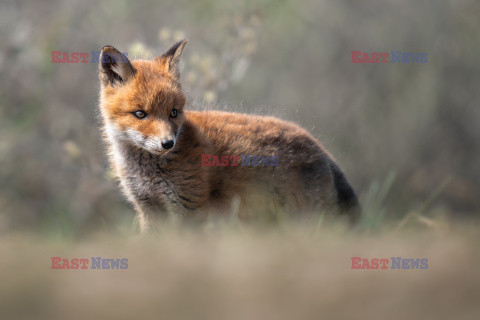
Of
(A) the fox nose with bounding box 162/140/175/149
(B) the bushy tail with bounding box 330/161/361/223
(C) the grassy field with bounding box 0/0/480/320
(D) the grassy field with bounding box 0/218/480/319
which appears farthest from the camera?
(C) the grassy field with bounding box 0/0/480/320

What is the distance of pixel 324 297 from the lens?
1.87m

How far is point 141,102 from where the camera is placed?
4961 mm

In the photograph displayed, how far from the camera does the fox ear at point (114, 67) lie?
5.04 metres

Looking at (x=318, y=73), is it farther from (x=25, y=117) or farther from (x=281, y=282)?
(x=281, y=282)

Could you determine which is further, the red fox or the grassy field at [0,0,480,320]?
the grassy field at [0,0,480,320]

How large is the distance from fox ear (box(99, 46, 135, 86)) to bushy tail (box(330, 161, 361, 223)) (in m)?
2.45

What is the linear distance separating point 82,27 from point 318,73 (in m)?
6.74

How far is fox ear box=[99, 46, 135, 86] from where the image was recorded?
5.04 meters

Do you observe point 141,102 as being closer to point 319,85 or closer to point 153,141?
point 153,141

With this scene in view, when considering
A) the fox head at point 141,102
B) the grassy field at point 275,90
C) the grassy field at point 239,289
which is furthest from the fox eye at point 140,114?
the grassy field at point 239,289

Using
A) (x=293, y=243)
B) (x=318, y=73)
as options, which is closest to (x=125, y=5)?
(x=318, y=73)

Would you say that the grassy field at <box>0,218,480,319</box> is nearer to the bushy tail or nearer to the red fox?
the red fox

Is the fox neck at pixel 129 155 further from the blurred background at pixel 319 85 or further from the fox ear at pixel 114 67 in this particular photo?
the blurred background at pixel 319 85

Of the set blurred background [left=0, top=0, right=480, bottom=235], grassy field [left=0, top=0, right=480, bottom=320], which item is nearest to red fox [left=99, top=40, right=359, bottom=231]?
grassy field [left=0, top=0, right=480, bottom=320]
